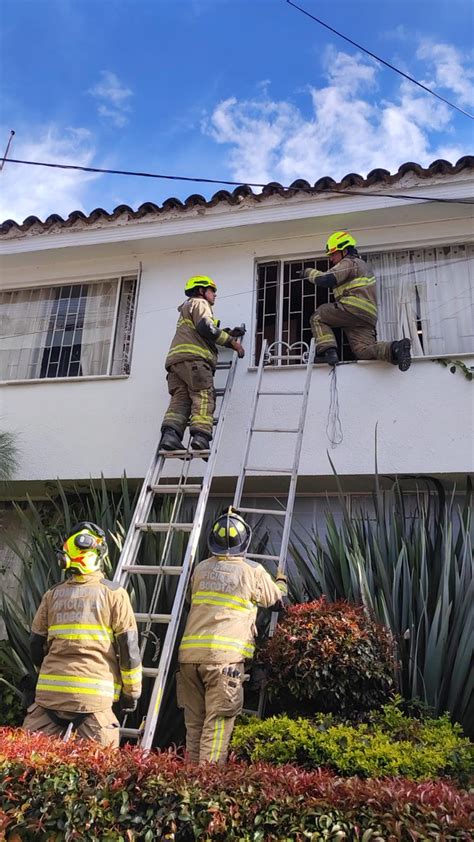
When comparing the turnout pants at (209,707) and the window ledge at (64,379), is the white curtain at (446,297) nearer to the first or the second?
the window ledge at (64,379)

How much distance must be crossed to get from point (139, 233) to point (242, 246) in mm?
1064

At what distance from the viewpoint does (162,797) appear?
9.80ft

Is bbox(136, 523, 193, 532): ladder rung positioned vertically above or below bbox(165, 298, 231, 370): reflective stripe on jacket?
below

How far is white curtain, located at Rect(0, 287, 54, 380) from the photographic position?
795cm

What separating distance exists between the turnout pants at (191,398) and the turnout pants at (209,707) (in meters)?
2.16

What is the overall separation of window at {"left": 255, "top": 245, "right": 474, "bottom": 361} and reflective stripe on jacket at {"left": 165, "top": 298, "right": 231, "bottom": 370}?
38.0 inches

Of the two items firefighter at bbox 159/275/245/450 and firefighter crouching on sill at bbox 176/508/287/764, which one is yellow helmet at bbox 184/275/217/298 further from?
firefighter crouching on sill at bbox 176/508/287/764

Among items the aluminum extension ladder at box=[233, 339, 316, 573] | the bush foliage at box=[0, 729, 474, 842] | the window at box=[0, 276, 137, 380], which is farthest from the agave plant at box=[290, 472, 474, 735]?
the window at box=[0, 276, 137, 380]

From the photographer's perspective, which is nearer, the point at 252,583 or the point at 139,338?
the point at 252,583

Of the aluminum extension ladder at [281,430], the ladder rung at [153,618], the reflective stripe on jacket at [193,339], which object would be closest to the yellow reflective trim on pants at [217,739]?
the ladder rung at [153,618]

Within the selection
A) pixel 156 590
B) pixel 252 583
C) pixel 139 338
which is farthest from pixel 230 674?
pixel 139 338

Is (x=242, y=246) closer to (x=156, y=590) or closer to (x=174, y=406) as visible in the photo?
(x=174, y=406)

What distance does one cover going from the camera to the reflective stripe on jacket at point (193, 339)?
6.24 metres

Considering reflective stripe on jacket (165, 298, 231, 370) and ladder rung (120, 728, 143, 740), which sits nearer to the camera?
ladder rung (120, 728, 143, 740)
